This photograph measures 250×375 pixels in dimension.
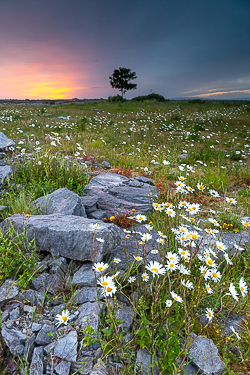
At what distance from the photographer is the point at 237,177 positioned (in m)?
6.97

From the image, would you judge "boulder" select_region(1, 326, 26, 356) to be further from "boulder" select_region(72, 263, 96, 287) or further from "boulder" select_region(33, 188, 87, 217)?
"boulder" select_region(33, 188, 87, 217)

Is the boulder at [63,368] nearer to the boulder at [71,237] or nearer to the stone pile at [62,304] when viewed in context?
the stone pile at [62,304]

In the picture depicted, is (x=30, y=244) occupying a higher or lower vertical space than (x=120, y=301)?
higher

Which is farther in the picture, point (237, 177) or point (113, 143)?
point (113, 143)

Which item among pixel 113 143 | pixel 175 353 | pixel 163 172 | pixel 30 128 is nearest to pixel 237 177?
pixel 163 172

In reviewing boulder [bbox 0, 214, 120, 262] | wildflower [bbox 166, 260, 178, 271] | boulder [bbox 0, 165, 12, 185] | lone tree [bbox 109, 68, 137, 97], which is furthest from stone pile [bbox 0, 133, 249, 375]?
lone tree [bbox 109, 68, 137, 97]

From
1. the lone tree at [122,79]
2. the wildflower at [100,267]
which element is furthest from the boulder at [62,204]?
the lone tree at [122,79]

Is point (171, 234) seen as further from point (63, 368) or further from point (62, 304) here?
point (63, 368)

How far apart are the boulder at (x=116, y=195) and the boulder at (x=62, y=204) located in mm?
371

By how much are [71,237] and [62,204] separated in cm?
111

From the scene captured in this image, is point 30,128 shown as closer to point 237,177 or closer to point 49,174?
point 49,174

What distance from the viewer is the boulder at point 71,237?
280 centimetres

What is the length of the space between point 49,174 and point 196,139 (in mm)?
8946

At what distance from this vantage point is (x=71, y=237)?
111 inches
